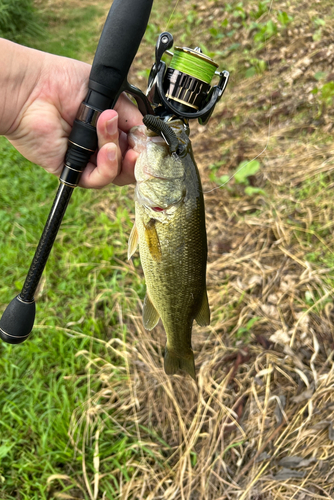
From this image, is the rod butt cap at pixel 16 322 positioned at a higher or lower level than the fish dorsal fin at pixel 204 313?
lower

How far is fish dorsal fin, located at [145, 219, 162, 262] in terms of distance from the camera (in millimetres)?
1483

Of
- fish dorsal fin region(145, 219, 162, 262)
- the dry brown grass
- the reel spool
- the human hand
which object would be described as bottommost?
the dry brown grass

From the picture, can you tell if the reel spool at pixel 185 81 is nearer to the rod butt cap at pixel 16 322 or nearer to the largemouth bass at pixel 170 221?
the largemouth bass at pixel 170 221

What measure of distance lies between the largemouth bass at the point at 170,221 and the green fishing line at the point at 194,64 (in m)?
0.18

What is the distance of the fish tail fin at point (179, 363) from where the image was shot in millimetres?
1792

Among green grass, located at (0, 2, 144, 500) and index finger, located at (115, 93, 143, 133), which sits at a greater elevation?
index finger, located at (115, 93, 143, 133)

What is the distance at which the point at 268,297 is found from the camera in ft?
9.07

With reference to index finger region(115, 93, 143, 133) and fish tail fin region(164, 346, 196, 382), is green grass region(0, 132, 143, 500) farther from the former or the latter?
index finger region(115, 93, 143, 133)

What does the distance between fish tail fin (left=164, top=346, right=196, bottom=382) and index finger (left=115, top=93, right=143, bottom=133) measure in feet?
3.89

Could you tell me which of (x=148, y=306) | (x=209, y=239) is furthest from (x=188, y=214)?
(x=209, y=239)

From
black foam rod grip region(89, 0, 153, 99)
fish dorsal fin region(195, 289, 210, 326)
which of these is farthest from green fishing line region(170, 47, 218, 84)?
fish dorsal fin region(195, 289, 210, 326)

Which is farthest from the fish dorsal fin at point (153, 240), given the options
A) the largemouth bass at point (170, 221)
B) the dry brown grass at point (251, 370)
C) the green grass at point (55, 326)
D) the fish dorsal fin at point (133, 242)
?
the green grass at point (55, 326)

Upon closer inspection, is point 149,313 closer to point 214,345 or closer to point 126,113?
point 126,113

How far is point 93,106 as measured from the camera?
132cm
